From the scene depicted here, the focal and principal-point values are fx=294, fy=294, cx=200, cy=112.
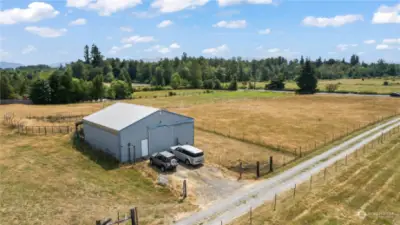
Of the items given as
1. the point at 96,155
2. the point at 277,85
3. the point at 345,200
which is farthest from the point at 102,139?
the point at 277,85

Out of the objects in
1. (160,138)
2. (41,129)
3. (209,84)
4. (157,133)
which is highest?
(209,84)

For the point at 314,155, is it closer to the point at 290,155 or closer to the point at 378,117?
the point at 290,155

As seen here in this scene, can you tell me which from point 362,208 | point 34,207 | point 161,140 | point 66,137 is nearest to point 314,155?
point 362,208

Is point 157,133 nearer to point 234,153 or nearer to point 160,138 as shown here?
point 160,138

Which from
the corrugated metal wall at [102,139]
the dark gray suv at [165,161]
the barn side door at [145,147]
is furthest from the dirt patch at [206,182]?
the corrugated metal wall at [102,139]

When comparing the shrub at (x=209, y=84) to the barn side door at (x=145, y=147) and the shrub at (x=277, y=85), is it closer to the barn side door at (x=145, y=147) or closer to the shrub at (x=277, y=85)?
the shrub at (x=277, y=85)

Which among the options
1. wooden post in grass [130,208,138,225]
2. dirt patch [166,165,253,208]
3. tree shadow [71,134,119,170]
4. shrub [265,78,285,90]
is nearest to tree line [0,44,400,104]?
shrub [265,78,285,90]

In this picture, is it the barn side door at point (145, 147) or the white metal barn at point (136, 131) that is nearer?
the white metal barn at point (136, 131)
